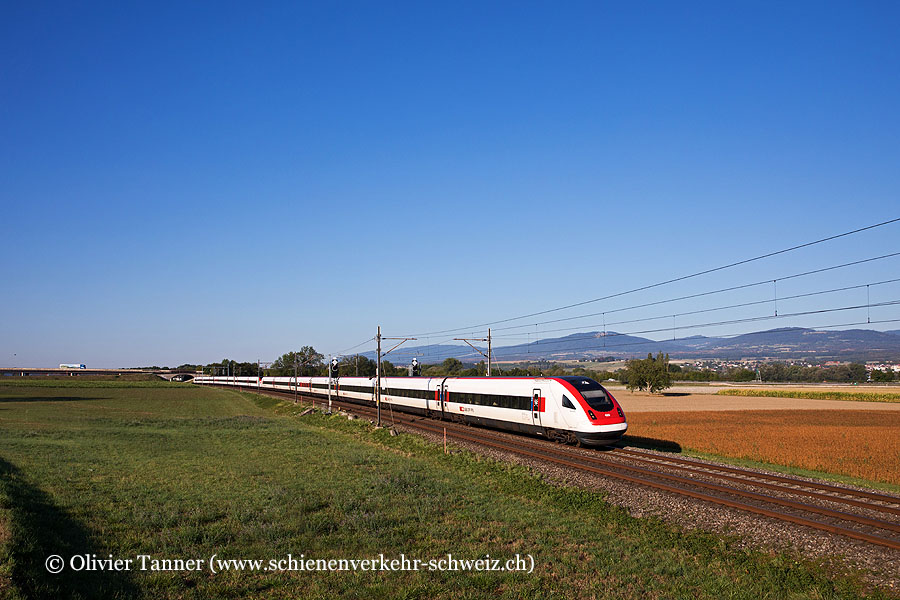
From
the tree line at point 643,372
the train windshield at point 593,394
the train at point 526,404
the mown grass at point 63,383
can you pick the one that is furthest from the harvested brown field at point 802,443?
the mown grass at point 63,383

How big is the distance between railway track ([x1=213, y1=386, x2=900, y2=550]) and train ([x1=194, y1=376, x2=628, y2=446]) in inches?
48.1

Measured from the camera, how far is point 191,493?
1777 centimetres

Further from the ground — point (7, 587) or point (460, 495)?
point (7, 587)

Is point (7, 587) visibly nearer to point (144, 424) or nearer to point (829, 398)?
point (144, 424)

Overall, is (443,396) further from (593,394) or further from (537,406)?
(593,394)

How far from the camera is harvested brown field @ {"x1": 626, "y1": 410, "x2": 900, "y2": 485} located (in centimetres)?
2611

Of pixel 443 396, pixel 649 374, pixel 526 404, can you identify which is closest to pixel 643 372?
pixel 649 374

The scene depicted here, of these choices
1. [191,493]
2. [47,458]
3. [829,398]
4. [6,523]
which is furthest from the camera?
[829,398]

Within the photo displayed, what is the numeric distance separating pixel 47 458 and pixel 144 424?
2185cm

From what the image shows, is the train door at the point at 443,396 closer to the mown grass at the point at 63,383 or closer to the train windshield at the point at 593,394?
the train windshield at the point at 593,394

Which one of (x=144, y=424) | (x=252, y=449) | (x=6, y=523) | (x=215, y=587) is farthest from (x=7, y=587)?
(x=144, y=424)

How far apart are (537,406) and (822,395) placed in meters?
85.1

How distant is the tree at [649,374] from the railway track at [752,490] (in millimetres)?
89458

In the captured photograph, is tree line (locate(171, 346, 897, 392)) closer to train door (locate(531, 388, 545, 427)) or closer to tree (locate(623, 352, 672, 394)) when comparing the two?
tree (locate(623, 352, 672, 394))
